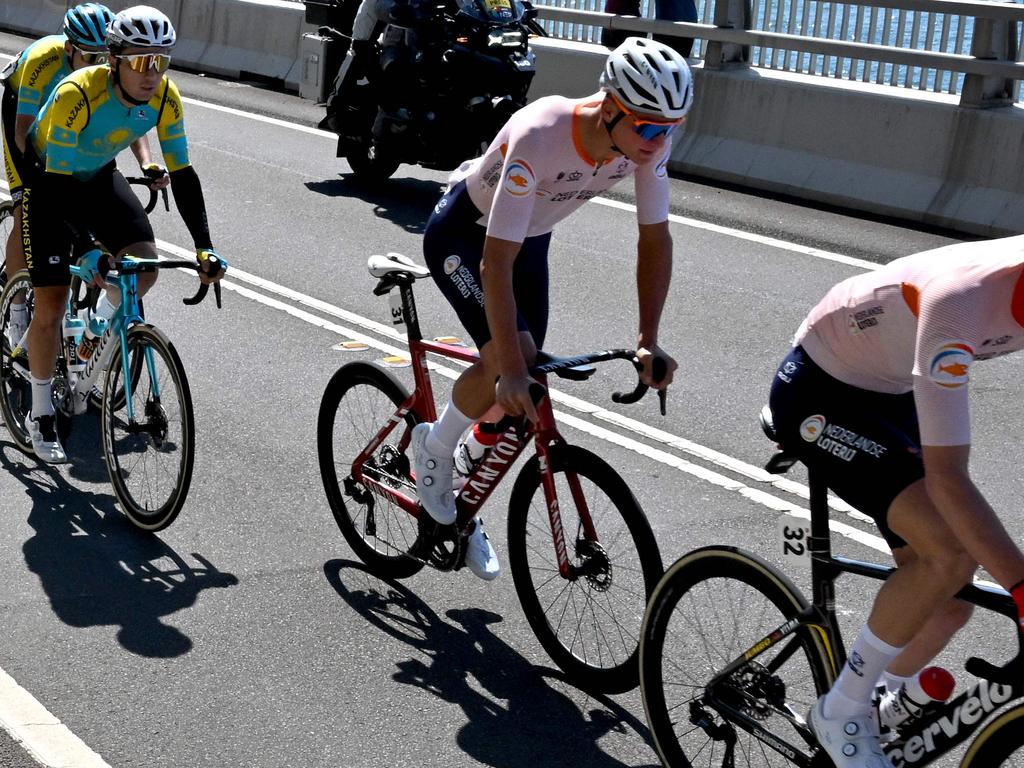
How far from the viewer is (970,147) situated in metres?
12.1

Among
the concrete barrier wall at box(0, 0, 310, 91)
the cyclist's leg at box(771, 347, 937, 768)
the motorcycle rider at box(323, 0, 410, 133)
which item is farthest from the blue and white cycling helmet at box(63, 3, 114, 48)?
the concrete barrier wall at box(0, 0, 310, 91)

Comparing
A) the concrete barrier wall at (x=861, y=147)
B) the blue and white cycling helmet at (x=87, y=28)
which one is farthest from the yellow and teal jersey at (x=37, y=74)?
the concrete barrier wall at (x=861, y=147)

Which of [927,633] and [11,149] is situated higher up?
[11,149]

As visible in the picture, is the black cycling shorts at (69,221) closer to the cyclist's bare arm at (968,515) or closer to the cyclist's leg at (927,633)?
the cyclist's leg at (927,633)

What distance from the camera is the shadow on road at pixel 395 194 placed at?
12508 mm

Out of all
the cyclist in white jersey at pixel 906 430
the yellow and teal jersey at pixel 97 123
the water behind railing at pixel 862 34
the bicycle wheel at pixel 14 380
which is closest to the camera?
the cyclist in white jersey at pixel 906 430

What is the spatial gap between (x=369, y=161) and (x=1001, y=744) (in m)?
11.1

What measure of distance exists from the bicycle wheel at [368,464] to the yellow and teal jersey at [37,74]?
2.66 m

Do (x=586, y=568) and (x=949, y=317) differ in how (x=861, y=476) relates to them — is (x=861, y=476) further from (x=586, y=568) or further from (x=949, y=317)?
(x=586, y=568)

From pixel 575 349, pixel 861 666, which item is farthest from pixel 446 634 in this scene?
pixel 575 349

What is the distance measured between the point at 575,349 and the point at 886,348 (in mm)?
5130

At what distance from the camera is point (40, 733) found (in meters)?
4.62

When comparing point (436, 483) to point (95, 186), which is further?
point (95, 186)

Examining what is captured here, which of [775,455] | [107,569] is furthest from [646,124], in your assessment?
[107,569]
